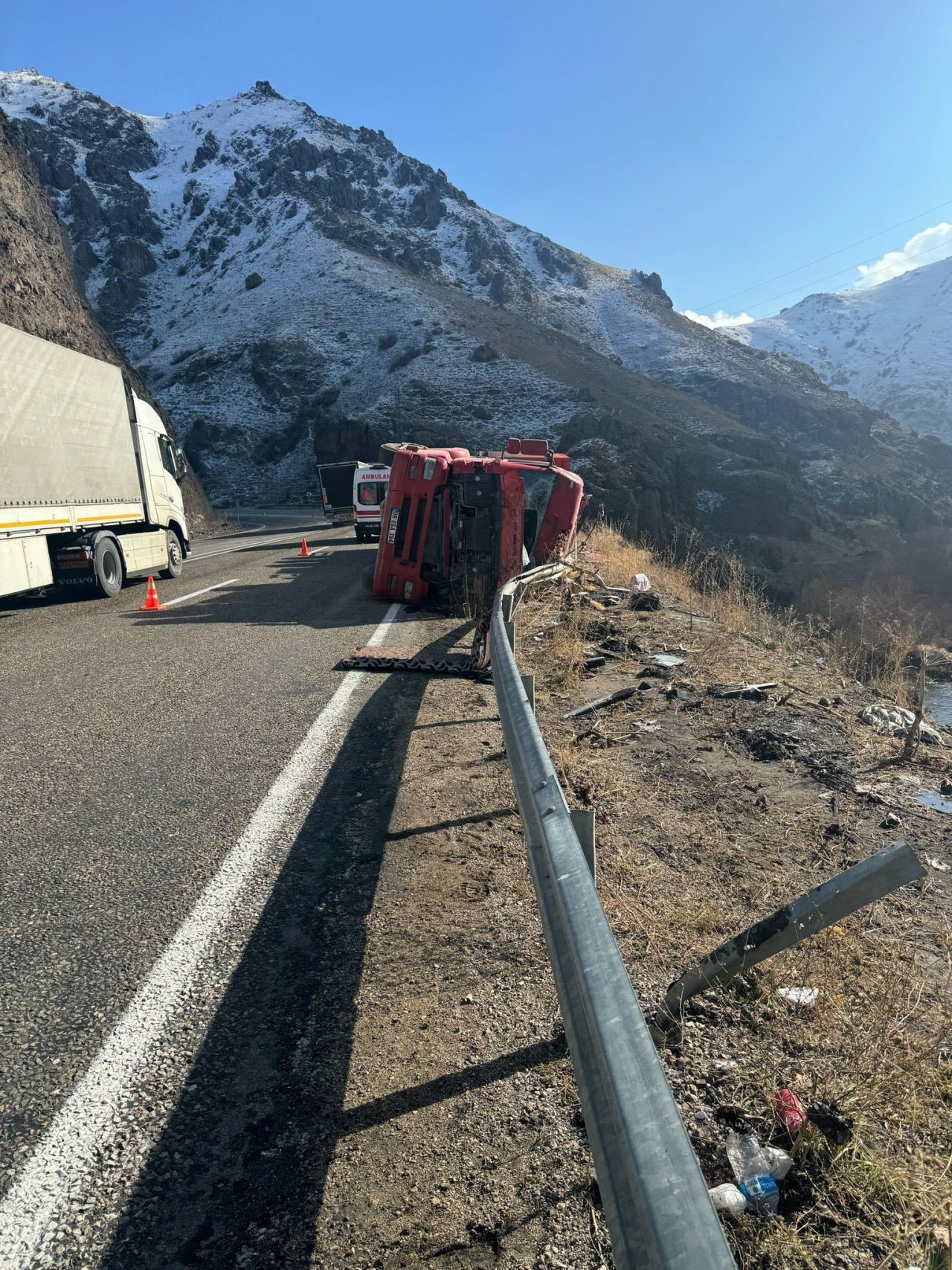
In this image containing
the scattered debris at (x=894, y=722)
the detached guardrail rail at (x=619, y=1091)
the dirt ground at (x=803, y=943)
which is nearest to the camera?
the detached guardrail rail at (x=619, y=1091)

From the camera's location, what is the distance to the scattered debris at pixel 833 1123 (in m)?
1.85

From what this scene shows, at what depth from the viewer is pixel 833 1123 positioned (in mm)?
1863

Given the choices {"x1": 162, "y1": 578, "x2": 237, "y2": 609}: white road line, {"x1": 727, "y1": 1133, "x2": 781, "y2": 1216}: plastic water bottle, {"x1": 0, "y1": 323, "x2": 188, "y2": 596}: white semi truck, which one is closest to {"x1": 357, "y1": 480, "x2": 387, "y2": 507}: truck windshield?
{"x1": 0, "y1": 323, "x2": 188, "y2": 596}: white semi truck

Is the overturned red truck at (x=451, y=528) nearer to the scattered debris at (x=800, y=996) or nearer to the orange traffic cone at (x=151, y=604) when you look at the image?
the orange traffic cone at (x=151, y=604)

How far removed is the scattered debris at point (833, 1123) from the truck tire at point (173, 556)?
1490 cm

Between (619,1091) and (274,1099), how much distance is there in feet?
4.05

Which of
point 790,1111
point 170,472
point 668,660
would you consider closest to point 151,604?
point 170,472

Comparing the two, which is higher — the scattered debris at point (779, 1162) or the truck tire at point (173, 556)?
the truck tire at point (173, 556)

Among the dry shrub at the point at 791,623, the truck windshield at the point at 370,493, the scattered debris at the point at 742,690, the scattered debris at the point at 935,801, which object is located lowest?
the dry shrub at the point at 791,623

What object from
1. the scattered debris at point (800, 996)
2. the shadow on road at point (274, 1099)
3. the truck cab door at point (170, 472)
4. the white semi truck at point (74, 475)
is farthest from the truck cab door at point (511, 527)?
the truck cab door at point (170, 472)

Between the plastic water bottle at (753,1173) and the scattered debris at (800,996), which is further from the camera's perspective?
the scattered debris at (800,996)

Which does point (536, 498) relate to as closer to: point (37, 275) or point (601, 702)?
point (601, 702)

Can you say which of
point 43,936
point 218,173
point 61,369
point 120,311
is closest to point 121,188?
point 218,173

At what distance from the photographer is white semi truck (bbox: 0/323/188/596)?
33.6ft
